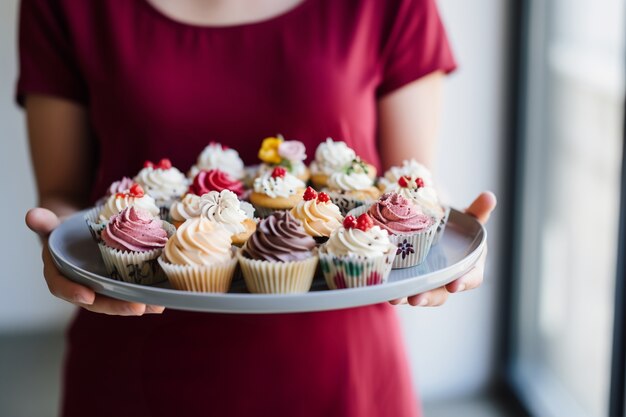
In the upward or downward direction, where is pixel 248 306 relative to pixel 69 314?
upward

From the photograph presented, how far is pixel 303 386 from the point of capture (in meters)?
1.74

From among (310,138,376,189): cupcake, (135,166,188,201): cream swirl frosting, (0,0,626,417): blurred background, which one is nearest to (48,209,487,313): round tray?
(135,166,188,201): cream swirl frosting

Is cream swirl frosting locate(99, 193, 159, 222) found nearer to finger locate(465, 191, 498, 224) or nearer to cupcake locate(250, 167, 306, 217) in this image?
cupcake locate(250, 167, 306, 217)

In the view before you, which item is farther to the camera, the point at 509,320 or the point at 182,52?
the point at 509,320

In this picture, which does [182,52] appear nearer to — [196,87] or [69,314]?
[196,87]

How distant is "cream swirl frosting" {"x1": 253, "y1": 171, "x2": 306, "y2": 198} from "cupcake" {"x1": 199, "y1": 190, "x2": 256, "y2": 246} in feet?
0.37

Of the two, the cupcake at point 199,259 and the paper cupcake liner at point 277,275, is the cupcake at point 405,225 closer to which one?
the paper cupcake liner at point 277,275

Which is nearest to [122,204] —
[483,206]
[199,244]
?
[199,244]

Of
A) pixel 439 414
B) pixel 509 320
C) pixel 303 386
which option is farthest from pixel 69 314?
pixel 303 386

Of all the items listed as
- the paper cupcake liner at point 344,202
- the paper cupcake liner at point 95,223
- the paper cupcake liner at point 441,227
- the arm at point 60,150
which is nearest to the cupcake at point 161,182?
the paper cupcake liner at point 95,223

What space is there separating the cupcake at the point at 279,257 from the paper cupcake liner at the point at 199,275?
1.3 inches

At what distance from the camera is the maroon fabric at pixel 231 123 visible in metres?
1.73

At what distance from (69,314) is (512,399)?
1.87 meters

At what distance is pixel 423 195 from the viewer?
1.66 m
